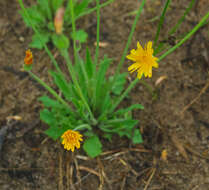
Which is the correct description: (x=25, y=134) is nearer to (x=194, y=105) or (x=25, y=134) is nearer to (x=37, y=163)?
(x=37, y=163)

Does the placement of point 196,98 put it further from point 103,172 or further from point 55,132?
point 55,132

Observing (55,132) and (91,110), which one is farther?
(91,110)

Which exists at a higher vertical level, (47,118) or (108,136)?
(47,118)

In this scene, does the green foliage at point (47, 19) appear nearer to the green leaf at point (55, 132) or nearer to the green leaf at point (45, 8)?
the green leaf at point (45, 8)

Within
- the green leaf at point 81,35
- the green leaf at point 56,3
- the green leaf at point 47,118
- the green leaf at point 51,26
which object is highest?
the green leaf at point 56,3

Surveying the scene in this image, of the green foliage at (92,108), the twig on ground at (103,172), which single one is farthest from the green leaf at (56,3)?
the twig on ground at (103,172)

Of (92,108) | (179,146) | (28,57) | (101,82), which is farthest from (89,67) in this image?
(179,146)

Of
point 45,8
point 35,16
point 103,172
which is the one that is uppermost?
point 45,8
